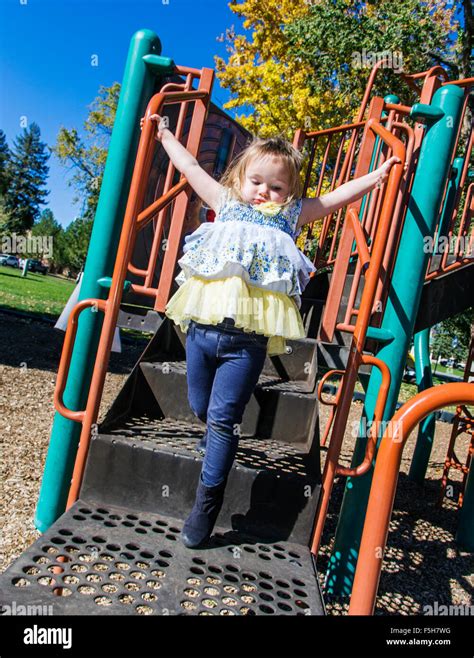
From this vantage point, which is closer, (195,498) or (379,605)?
(195,498)

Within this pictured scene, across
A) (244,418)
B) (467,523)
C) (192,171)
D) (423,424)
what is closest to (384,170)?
(192,171)

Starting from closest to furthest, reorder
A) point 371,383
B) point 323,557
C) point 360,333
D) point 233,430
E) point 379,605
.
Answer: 1. point 233,430
2. point 360,333
3. point 371,383
4. point 379,605
5. point 323,557

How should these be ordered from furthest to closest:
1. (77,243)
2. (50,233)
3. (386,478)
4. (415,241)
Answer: (50,233) < (77,243) < (415,241) < (386,478)

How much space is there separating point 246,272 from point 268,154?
48 cm

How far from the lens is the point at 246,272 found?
1881 mm

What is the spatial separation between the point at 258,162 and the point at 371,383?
1353 mm

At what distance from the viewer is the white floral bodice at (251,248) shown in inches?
74.4

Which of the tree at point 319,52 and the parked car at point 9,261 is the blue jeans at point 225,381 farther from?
the parked car at point 9,261

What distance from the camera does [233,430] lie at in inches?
74.8

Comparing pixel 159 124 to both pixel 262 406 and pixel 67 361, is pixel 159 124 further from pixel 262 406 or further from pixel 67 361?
pixel 262 406

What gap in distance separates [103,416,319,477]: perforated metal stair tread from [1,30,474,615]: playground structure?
0.5 inches

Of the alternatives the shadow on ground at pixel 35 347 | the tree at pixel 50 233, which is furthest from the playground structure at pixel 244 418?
the tree at pixel 50 233
